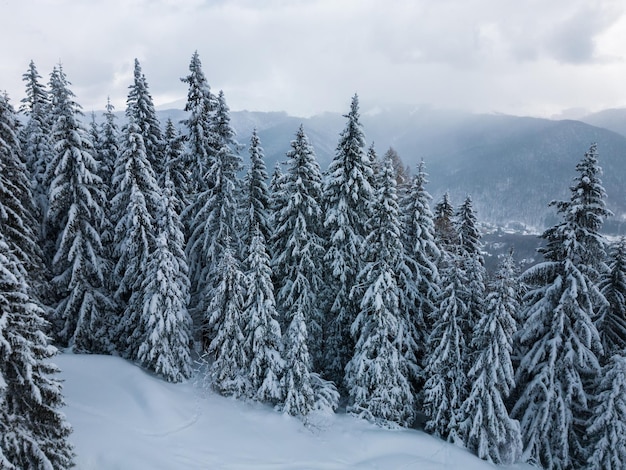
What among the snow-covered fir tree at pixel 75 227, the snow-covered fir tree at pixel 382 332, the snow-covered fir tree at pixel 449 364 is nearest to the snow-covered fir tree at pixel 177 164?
the snow-covered fir tree at pixel 75 227

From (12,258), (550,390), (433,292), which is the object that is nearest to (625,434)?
(550,390)

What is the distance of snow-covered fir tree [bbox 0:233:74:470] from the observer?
33.8 ft

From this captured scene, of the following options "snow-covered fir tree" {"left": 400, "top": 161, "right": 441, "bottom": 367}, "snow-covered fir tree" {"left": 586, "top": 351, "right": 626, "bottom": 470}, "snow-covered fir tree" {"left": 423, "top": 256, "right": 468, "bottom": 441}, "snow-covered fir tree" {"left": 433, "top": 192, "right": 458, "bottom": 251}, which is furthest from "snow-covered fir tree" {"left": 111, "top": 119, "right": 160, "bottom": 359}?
"snow-covered fir tree" {"left": 586, "top": 351, "right": 626, "bottom": 470}

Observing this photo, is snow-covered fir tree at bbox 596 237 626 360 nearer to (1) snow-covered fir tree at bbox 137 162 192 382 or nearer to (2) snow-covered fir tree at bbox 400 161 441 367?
(2) snow-covered fir tree at bbox 400 161 441 367

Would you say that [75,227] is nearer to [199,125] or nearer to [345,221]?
[199,125]

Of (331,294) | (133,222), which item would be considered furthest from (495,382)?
(133,222)

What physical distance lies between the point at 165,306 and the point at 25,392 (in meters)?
10.7

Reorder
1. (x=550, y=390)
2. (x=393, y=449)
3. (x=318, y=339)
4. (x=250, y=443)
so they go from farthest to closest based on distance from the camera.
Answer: (x=318, y=339) → (x=550, y=390) → (x=393, y=449) → (x=250, y=443)

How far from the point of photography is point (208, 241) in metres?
25.5

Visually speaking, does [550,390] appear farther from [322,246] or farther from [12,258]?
[12,258]

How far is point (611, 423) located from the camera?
66.6ft

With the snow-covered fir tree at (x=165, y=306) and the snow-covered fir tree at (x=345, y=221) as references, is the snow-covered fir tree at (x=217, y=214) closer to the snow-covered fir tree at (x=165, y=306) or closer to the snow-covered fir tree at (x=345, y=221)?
the snow-covered fir tree at (x=165, y=306)

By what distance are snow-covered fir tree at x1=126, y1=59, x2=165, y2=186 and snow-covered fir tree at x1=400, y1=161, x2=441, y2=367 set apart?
58.7 feet

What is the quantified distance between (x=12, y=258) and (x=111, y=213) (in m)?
13.5
